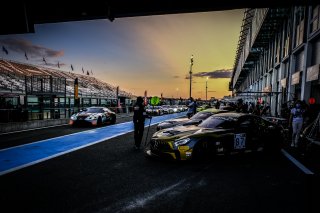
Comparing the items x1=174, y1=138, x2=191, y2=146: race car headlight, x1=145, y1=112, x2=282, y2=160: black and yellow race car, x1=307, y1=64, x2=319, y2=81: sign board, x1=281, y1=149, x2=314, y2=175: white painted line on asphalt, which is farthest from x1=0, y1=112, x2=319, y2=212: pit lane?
x1=307, y1=64, x2=319, y2=81: sign board

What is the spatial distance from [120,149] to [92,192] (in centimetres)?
392

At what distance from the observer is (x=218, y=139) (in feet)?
20.1

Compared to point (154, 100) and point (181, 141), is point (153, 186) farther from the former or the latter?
point (154, 100)

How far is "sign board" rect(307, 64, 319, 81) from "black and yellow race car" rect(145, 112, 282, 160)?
21.5 ft

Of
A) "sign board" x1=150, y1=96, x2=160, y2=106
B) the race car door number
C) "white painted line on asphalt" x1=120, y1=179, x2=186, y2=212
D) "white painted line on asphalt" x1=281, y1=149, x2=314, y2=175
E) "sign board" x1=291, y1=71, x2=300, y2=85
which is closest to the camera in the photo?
"white painted line on asphalt" x1=120, y1=179, x2=186, y2=212

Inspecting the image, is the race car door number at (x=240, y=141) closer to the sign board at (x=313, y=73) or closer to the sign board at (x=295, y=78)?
the sign board at (x=313, y=73)

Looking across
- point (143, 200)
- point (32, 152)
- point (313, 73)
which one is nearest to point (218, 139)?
point (143, 200)

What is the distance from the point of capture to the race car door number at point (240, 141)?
21.2 ft

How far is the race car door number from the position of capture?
21.2ft

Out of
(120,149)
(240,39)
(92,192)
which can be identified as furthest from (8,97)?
(240,39)

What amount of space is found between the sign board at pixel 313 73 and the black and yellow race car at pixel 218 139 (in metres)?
6.56

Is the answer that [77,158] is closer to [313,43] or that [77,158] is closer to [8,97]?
[313,43]

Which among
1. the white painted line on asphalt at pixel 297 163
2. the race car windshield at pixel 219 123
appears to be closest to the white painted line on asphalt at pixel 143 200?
the race car windshield at pixel 219 123

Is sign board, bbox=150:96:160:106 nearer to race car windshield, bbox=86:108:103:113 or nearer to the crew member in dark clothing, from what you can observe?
the crew member in dark clothing
